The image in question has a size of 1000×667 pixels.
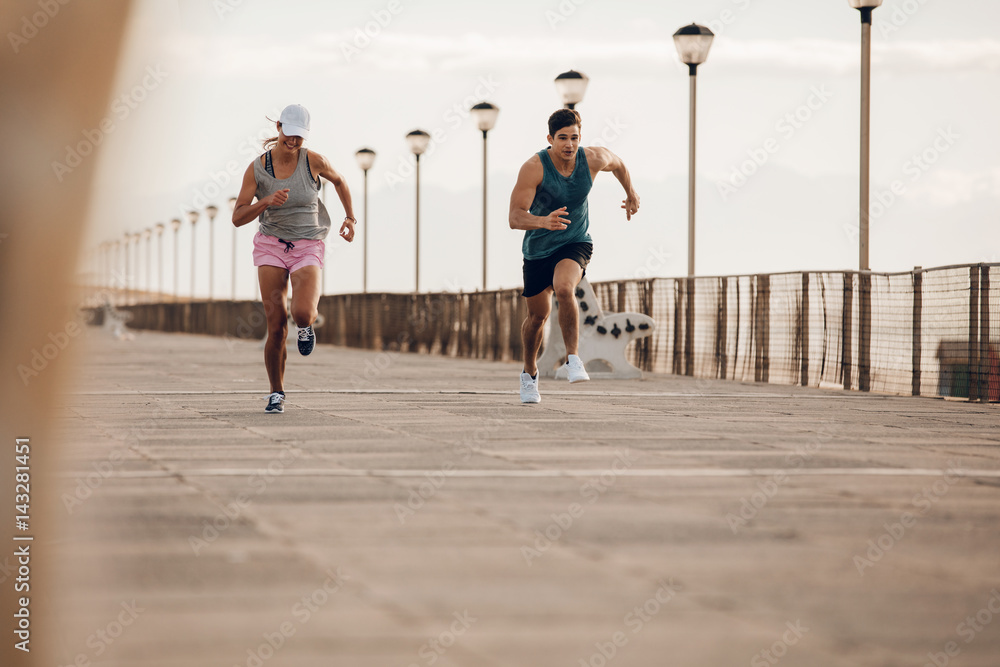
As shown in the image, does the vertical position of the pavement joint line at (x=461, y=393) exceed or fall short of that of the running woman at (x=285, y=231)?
it falls short

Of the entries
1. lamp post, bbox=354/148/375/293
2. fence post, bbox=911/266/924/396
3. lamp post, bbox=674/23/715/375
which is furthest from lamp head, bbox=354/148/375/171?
fence post, bbox=911/266/924/396

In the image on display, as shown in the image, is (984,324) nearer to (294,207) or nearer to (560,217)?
(560,217)

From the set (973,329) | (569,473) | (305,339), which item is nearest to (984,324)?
(973,329)

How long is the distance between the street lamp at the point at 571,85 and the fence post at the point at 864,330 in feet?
24.5

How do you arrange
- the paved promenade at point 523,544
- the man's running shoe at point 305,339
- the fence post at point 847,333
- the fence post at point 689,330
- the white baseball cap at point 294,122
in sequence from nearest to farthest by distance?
the paved promenade at point 523,544
the white baseball cap at point 294,122
the man's running shoe at point 305,339
the fence post at point 847,333
the fence post at point 689,330

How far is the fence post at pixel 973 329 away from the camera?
42.7 ft

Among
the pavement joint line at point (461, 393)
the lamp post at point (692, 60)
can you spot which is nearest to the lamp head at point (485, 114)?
the lamp post at point (692, 60)

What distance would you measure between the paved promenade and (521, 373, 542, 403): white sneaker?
2.30 metres

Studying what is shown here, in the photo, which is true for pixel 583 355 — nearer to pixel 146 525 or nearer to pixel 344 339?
pixel 146 525

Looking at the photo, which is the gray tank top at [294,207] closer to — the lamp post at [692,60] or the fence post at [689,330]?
the fence post at [689,330]

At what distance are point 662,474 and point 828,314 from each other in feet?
35.0

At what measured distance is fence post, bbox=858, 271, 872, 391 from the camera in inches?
587

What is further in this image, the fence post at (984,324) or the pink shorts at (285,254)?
the fence post at (984,324)

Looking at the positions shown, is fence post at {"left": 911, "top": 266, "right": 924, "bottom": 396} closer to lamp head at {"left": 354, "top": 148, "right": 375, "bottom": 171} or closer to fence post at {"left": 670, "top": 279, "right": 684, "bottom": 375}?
fence post at {"left": 670, "top": 279, "right": 684, "bottom": 375}
